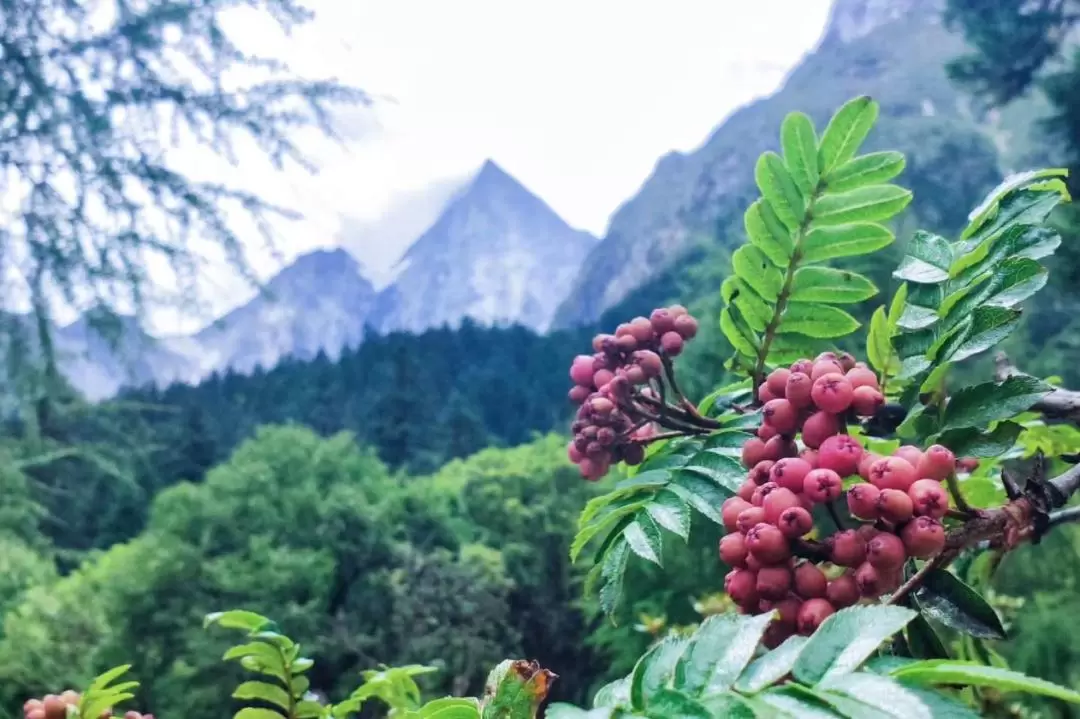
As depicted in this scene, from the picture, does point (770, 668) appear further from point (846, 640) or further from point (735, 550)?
point (735, 550)

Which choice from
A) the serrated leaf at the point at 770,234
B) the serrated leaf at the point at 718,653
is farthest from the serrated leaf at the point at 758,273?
the serrated leaf at the point at 718,653

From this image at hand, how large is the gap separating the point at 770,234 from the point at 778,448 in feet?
0.59

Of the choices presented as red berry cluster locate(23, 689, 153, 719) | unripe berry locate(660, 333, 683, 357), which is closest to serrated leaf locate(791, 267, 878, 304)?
unripe berry locate(660, 333, 683, 357)

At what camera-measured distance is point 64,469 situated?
304 inches

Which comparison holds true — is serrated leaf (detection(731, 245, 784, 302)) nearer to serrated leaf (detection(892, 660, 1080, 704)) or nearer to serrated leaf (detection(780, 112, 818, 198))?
serrated leaf (detection(780, 112, 818, 198))

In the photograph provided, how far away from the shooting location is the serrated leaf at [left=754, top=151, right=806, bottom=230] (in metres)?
0.55

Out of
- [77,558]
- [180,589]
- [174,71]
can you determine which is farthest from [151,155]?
[77,558]

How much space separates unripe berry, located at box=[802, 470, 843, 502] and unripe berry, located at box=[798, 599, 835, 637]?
0.15 ft

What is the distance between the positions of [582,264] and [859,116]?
80.9 feet

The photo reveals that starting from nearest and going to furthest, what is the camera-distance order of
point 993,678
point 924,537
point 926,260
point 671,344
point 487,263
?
point 993,678
point 924,537
point 926,260
point 671,344
point 487,263

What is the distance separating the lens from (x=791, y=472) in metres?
0.40

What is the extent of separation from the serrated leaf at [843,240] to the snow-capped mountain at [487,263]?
20.4m

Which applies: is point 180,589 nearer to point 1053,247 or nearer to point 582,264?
point 1053,247

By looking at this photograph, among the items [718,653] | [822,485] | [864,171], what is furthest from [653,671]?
[864,171]
